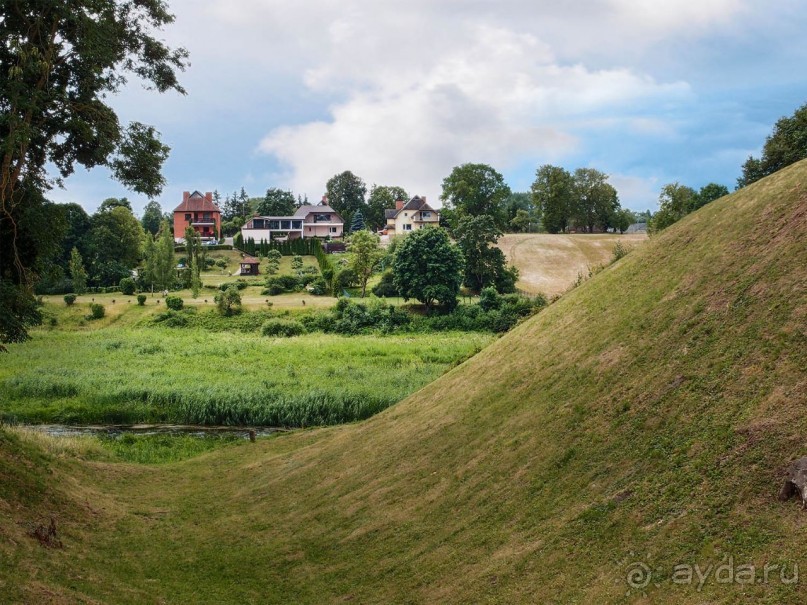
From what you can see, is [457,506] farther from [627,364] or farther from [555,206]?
[555,206]

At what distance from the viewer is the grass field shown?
234 feet

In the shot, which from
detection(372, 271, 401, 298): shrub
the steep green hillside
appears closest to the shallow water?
the steep green hillside

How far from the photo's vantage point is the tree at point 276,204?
371 feet

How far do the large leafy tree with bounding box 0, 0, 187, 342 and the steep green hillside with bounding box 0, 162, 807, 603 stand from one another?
650 cm

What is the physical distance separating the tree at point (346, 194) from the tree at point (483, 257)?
175 feet

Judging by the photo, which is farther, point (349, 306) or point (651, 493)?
point (349, 306)

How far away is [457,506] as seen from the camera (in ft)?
39.0

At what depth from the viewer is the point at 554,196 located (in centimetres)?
9406

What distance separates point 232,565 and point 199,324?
149 ft

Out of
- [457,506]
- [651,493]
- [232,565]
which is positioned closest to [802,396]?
[651,493]

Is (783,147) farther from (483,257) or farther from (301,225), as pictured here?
(301,225)

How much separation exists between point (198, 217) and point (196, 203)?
2.23m

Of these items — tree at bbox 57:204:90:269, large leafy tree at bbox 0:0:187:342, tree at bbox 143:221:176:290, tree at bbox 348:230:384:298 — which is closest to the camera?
large leafy tree at bbox 0:0:187:342

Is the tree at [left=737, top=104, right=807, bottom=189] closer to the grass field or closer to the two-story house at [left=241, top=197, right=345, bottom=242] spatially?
the grass field
